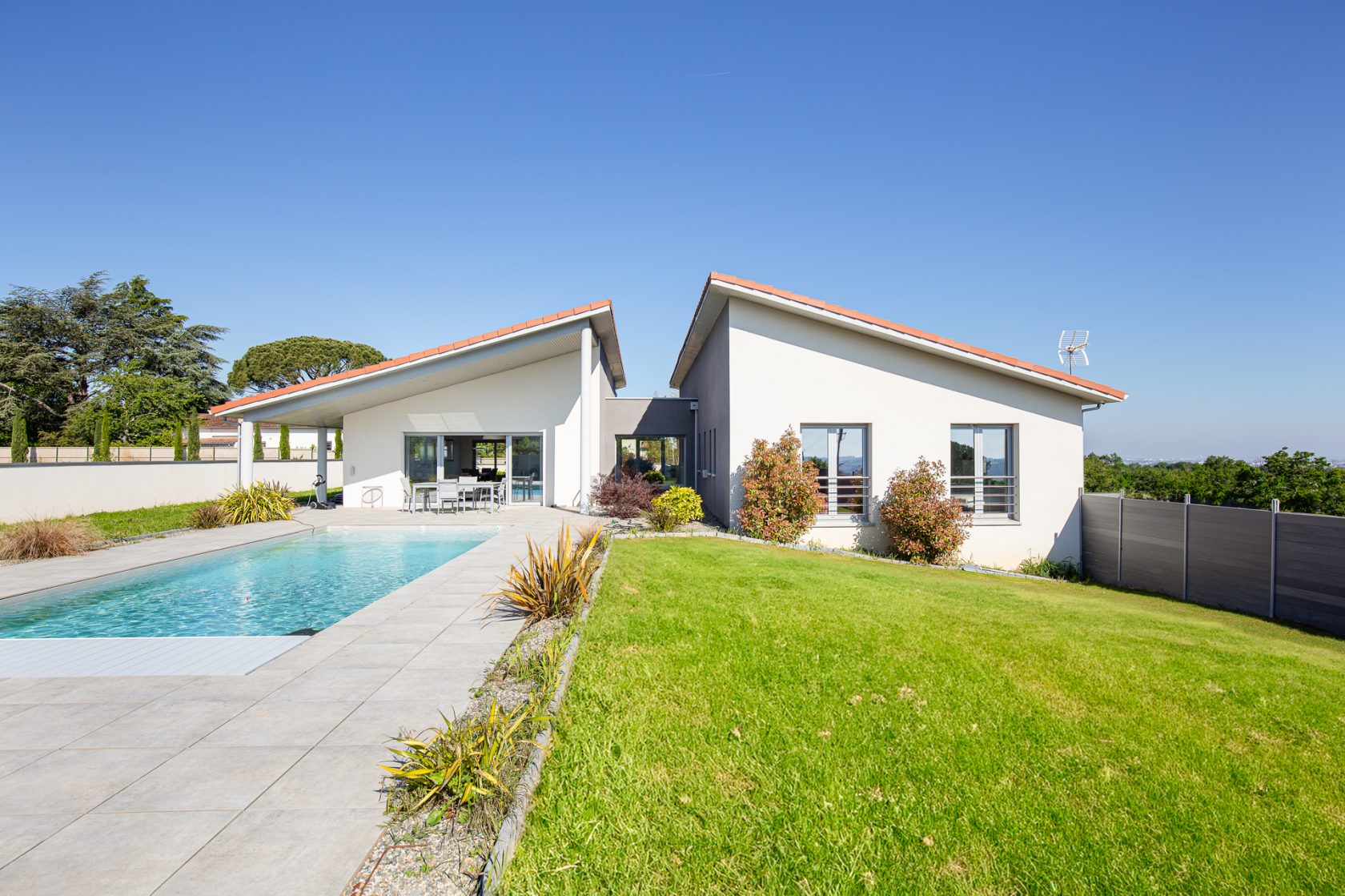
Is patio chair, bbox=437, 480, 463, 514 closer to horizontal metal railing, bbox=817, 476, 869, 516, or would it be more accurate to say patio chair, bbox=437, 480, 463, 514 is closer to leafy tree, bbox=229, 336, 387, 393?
horizontal metal railing, bbox=817, 476, 869, 516

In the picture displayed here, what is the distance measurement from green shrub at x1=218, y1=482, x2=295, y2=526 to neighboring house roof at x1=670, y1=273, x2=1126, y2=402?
13.2 meters

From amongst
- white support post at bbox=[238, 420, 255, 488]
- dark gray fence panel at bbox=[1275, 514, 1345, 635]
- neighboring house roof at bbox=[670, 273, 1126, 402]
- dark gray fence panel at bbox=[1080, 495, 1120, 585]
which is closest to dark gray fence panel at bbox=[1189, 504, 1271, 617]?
dark gray fence panel at bbox=[1275, 514, 1345, 635]

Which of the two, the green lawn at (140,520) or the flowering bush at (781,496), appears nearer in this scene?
the flowering bush at (781,496)

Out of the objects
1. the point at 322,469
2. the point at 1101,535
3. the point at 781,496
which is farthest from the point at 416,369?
the point at 1101,535

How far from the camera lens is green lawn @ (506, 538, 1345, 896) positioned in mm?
2520

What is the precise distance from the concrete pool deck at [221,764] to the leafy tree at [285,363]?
5350 centimetres

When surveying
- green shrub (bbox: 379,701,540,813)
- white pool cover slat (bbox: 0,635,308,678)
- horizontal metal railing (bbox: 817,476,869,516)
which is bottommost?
white pool cover slat (bbox: 0,635,308,678)

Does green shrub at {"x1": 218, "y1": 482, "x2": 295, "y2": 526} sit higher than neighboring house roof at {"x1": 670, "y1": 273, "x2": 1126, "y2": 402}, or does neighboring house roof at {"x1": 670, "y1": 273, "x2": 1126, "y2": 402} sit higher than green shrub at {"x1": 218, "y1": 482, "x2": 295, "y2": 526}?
neighboring house roof at {"x1": 670, "y1": 273, "x2": 1126, "y2": 402}

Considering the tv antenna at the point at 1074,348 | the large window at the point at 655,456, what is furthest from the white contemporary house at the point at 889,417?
the large window at the point at 655,456

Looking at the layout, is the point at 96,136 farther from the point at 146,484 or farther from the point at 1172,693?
the point at 1172,693

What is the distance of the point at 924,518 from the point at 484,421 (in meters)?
13.6

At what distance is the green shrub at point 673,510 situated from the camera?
1309 centimetres

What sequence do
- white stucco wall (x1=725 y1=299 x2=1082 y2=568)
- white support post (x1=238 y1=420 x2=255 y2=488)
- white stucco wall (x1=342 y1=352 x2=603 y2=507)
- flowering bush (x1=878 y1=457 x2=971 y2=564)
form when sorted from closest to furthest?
flowering bush (x1=878 y1=457 x2=971 y2=564)
white stucco wall (x1=725 y1=299 x2=1082 y2=568)
white support post (x1=238 y1=420 x2=255 y2=488)
white stucco wall (x1=342 y1=352 x2=603 y2=507)

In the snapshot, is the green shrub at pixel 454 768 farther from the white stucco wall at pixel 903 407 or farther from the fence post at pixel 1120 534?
the fence post at pixel 1120 534
